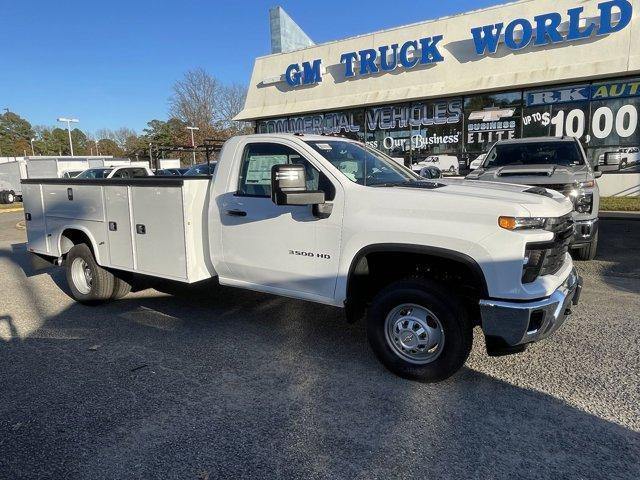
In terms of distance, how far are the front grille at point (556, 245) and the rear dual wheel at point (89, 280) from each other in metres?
4.85

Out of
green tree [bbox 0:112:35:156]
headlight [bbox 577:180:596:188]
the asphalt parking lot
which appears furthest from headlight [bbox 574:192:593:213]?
green tree [bbox 0:112:35:156]

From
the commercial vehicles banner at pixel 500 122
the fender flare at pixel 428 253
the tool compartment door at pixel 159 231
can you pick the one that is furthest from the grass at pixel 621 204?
the tool compartment door at pixel 159 231

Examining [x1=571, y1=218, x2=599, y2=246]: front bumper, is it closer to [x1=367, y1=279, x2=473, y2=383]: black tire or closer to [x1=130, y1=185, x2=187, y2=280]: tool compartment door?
[x1=367, y1=279, x2=473, y2=383]: black tire

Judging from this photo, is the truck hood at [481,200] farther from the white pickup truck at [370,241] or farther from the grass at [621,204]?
the grass at [621,204]

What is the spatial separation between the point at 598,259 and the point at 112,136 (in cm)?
10358

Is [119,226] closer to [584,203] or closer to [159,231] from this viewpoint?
[159,231]

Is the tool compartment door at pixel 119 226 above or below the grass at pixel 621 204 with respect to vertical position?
above

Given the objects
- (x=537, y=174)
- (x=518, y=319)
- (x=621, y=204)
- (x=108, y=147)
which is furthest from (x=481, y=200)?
(x=108, y=147)

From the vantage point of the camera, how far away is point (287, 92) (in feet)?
70.7

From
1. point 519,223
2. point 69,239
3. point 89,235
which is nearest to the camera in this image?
point 519,223

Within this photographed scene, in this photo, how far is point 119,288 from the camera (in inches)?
240

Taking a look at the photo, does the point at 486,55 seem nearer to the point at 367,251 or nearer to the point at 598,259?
the point at 598,259

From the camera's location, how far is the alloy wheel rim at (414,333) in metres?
3.69

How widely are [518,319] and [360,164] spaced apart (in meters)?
1.94
